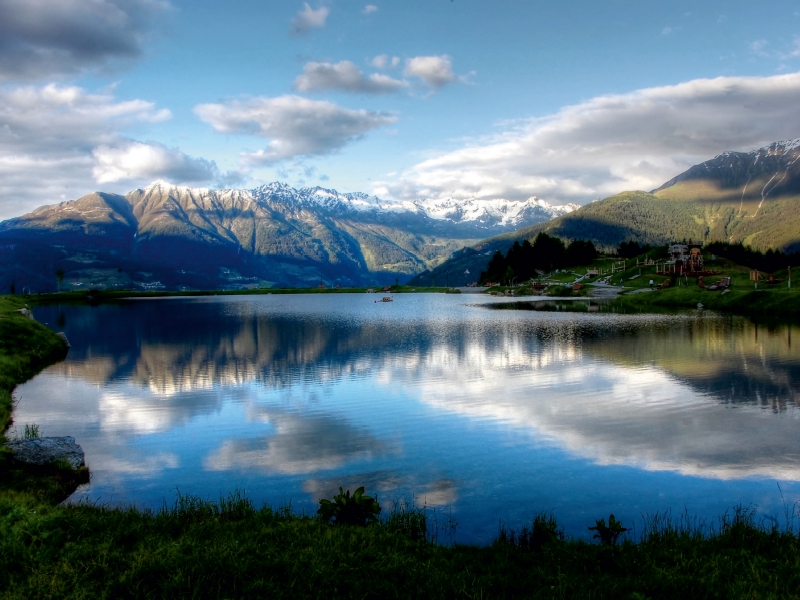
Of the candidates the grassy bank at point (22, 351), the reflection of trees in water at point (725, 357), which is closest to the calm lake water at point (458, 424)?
the reflection of trees in water at point (725, 357)

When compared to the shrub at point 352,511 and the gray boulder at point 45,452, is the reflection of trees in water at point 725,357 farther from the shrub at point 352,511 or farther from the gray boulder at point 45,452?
the gray boulder at point 45,452

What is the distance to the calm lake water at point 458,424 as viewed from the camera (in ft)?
69.8

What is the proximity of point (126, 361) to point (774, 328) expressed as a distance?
8374 centimetres

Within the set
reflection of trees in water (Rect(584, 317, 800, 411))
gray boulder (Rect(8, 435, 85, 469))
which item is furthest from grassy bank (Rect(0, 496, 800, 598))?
reflection of trees in water (Rect(584, 317, 800, 411))

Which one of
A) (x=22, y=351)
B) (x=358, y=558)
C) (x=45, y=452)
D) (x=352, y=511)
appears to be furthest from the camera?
(x=22, y=351)

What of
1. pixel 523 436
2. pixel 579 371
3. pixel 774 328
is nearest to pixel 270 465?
pixel 523 436

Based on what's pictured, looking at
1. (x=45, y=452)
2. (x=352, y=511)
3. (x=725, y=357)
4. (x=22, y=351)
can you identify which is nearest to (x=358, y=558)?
(x=352, y=511)

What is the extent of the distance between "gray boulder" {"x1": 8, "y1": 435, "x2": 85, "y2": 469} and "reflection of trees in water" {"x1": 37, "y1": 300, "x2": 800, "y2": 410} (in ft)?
59.1

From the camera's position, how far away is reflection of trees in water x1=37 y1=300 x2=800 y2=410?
4581 centimetres

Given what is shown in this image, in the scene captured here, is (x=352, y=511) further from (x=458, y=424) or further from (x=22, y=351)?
(x=22, y=351)

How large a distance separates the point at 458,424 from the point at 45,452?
20219 mm

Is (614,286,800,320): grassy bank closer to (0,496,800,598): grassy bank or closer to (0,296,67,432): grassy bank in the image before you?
(0,496,800,598): grassy bank

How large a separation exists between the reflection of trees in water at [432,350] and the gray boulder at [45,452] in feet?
59.1

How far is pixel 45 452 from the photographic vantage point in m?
23.8
